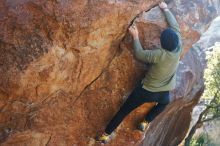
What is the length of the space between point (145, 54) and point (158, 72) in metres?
0.50

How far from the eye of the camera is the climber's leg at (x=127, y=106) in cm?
940

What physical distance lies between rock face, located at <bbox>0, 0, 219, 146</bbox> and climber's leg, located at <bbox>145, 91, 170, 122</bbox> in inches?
9.7

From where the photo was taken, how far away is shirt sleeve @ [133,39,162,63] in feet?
28.7

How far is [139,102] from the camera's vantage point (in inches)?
373

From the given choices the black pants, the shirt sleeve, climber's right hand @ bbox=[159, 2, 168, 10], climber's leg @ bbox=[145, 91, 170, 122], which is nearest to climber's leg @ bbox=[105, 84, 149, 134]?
the black pants

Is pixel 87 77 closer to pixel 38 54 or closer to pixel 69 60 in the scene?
pixel 69 60

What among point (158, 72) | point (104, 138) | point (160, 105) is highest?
point (158, 72)

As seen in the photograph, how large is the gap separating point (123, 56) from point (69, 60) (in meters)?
1.39

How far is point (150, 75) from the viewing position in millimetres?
9070

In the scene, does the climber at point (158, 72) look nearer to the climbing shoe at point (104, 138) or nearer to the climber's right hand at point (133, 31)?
the climber's right hand at point (133, 31)

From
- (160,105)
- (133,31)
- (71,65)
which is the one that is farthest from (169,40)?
(71,65)

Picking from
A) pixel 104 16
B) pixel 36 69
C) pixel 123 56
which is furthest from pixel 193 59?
pixel 36 69

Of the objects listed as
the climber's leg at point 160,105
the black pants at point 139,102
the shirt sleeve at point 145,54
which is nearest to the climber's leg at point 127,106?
the black pants at point 139,102

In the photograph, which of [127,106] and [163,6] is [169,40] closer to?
[163,6]
